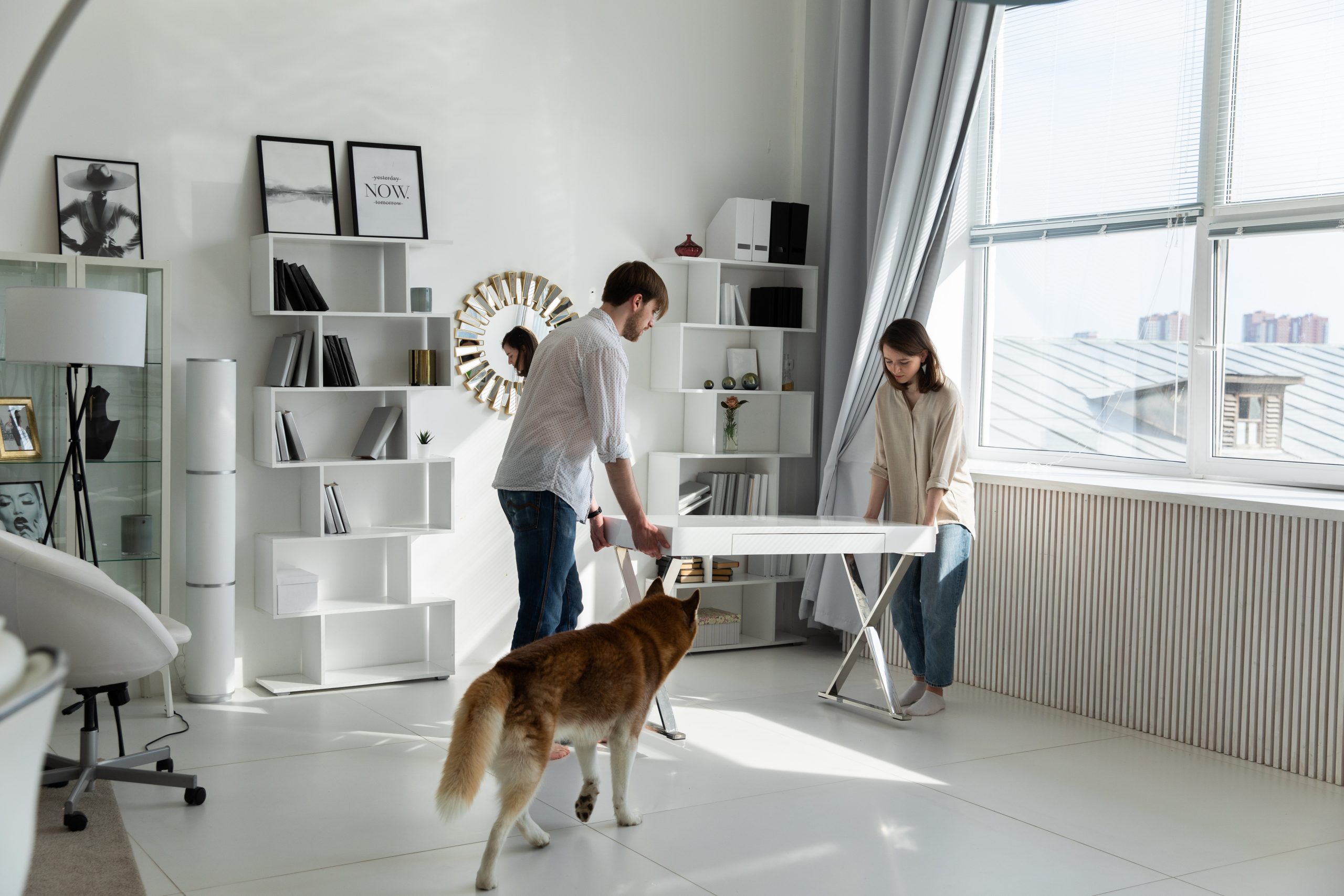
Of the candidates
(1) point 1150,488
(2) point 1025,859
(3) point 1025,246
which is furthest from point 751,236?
(2) point 1025,859

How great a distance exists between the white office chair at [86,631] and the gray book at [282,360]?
1460mm

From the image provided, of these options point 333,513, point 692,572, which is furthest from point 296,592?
point 692,572

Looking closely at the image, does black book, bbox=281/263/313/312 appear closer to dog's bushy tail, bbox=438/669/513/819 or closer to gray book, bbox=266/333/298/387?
gray book, bbox=266/333/298/387

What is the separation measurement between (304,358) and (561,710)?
2262 millimetres

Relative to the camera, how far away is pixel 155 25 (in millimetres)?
4324

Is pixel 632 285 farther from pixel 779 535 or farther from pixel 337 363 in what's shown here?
pixel 337 363

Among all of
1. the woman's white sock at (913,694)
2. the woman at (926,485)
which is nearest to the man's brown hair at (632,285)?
the woman at (926,485)

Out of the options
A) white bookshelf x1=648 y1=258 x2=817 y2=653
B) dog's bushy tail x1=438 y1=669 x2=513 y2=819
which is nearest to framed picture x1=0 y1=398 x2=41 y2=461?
dog's bushy tail x1=438 y1=669 x2=513 y2=819

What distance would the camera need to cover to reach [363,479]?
484cm

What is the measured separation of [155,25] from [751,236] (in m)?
2.52

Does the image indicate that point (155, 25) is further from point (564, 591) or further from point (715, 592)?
point (715, 592)

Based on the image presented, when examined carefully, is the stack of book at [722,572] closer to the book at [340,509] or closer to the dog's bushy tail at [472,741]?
the book at [340,509]

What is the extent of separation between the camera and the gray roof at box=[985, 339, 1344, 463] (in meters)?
4.07

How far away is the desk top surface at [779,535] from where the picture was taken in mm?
3594
